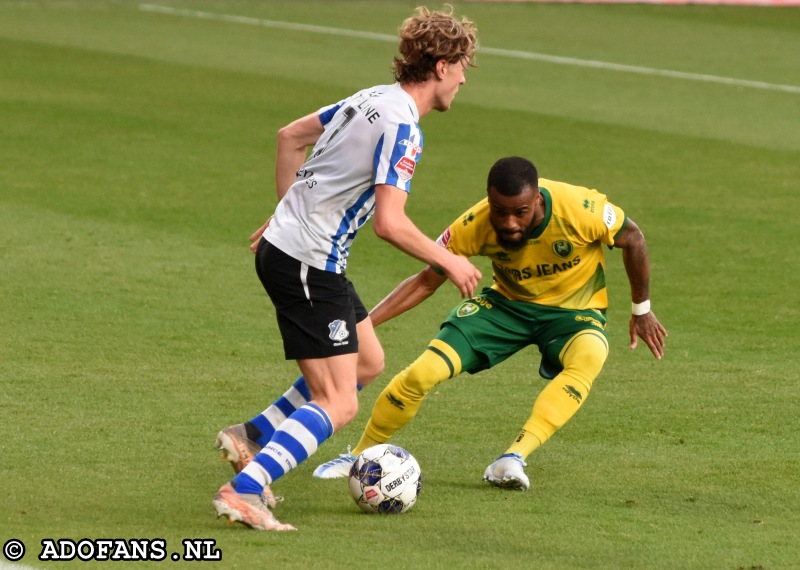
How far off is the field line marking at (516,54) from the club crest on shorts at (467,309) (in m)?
16.0

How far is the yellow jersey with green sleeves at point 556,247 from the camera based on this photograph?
7.11 metres

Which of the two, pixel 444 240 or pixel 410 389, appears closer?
pixel 410 389

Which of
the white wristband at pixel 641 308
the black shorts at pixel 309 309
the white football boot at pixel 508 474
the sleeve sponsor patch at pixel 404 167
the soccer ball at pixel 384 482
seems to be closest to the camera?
the sleeve sponsor patch at pixel 404 167

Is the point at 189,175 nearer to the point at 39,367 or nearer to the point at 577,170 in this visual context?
the point at 577,170

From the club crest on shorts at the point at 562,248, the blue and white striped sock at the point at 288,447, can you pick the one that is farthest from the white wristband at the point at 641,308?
the blue and white striped sock at the point at 288,447

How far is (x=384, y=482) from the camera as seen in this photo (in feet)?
20.4

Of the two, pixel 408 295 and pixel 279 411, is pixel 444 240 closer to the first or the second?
pixel 408 295

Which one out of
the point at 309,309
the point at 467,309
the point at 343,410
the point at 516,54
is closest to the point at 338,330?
the point at 309,309

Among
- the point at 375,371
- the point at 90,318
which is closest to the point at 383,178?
the point at 375,371

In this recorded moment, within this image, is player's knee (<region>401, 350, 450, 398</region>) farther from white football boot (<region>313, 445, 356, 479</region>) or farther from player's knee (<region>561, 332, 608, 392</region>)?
player's knee (<region>561, 332, 608, 392</region>)

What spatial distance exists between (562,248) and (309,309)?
1.61 m

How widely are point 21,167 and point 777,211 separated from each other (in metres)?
7.72

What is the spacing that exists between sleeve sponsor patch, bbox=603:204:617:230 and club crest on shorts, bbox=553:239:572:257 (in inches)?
8.2

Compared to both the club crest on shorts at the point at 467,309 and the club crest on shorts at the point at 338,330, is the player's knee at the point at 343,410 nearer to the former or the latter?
the club crest on shorts at the point at 338,330
